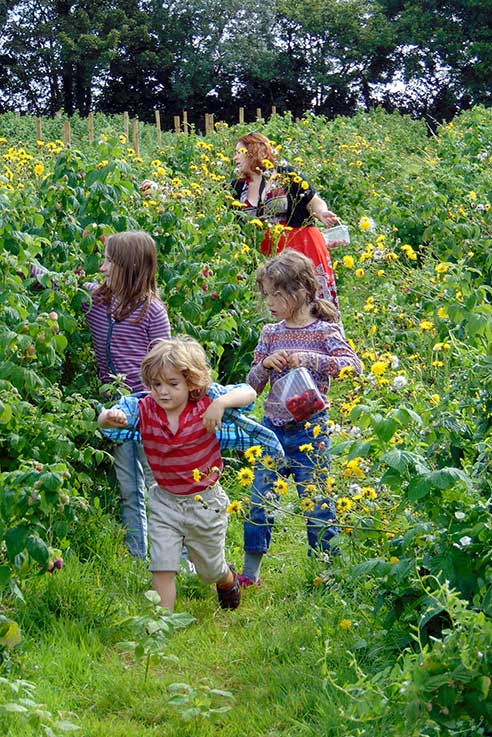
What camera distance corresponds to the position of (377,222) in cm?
787

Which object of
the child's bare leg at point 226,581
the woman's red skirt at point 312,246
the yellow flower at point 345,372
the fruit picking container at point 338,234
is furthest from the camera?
the fruit picking container at point 338,234

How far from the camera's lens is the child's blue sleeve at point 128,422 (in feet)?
12.5

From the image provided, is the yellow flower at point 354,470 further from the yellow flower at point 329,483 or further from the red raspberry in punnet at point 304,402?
the red raspberry in punnet at point 304,402

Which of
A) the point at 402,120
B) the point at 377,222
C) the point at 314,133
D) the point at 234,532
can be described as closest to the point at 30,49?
the point at 402,120

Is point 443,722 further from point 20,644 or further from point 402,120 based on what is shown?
point 402,120

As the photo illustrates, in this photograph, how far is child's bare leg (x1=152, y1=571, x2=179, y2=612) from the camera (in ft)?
12.4

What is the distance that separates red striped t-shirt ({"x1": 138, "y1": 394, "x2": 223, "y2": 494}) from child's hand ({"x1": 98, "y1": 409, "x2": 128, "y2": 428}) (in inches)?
5.3

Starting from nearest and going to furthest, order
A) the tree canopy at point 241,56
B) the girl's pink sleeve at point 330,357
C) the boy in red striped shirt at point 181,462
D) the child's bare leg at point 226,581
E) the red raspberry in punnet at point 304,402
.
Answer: the boy in red striped shirt at point 181,462, the child's bare leg at point 226,581, the red raspberry in punnet at point 304,402, the girl's pink sleeve at point 330,357, the tree canopy at point 241,56

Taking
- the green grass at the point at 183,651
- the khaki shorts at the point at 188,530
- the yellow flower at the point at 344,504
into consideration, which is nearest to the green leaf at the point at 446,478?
the yellow flower at the point at 344,504

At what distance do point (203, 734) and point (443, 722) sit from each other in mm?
1009

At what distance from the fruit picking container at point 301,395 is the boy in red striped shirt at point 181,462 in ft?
0.92

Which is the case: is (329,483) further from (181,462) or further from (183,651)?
(183,651)

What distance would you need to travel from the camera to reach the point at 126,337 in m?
4.47

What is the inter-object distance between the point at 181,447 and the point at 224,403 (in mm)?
242
